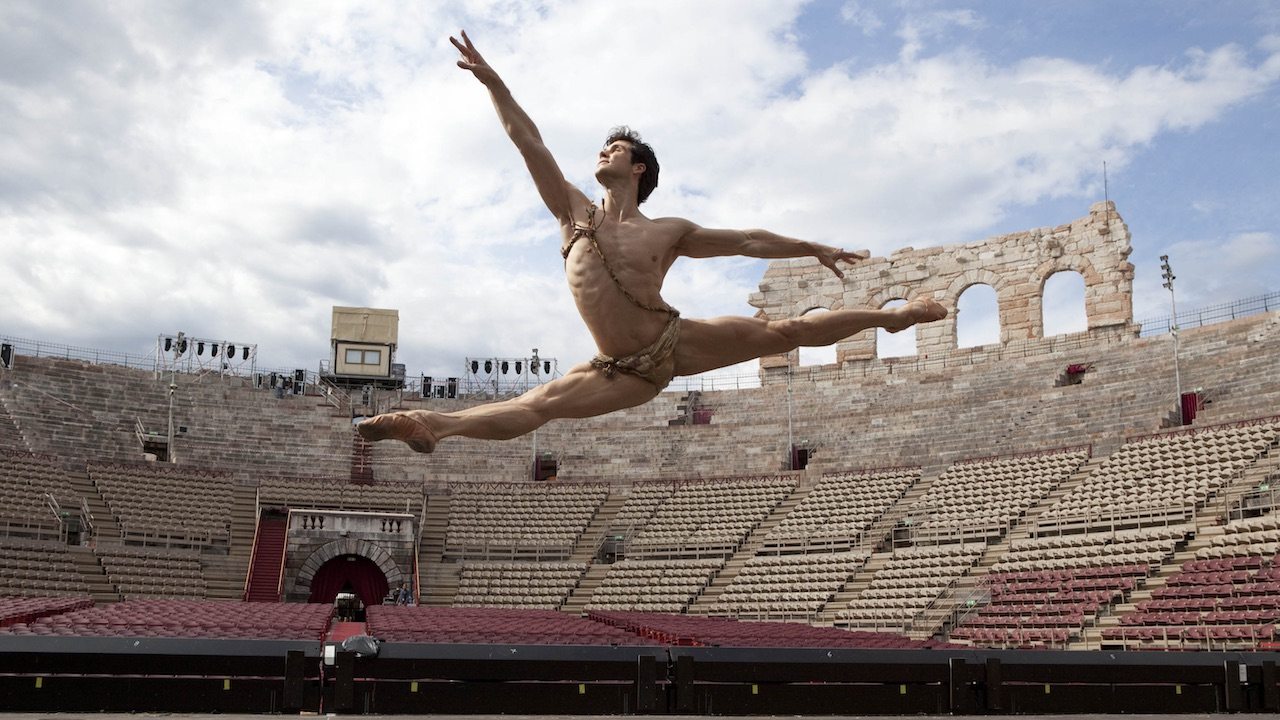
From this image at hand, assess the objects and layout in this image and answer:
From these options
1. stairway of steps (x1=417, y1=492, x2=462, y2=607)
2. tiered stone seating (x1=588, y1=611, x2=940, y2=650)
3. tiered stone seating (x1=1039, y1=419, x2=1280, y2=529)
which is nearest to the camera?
tiered stone seating (x1=588, y1=611, x2=940, y2=650)

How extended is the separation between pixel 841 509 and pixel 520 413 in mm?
30315

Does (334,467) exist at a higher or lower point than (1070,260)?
lower

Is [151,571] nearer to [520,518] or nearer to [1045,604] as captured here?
[520,518]

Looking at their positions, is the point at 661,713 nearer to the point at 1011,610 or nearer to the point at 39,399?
the point at 1011,610

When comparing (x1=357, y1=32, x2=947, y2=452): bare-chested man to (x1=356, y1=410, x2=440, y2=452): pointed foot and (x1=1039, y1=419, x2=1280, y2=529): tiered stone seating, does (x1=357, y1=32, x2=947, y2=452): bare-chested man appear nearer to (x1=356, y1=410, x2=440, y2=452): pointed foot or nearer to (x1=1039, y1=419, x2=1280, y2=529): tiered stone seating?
(x1=356, y1=410, x2=440, y2=452): pointed foot

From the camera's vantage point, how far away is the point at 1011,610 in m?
25.6

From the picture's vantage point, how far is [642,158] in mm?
6617

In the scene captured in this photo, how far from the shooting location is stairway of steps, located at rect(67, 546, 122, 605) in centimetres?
3120

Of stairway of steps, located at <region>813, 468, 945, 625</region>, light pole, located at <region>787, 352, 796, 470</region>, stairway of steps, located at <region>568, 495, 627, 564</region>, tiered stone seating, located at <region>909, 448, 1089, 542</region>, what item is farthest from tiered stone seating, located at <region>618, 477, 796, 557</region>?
tiered stone seating, located at <region>909, 448, 1089, 542</region>

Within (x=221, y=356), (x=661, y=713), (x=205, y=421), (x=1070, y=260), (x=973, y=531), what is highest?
(x=1070, y=260)

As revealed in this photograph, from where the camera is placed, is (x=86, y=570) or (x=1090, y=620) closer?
(x=1090, y=620)

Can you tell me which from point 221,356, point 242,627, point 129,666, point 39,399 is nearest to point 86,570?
point 39,399

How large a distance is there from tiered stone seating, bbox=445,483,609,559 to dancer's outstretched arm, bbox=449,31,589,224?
1243 inches

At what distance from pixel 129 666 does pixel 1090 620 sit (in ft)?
65.8
